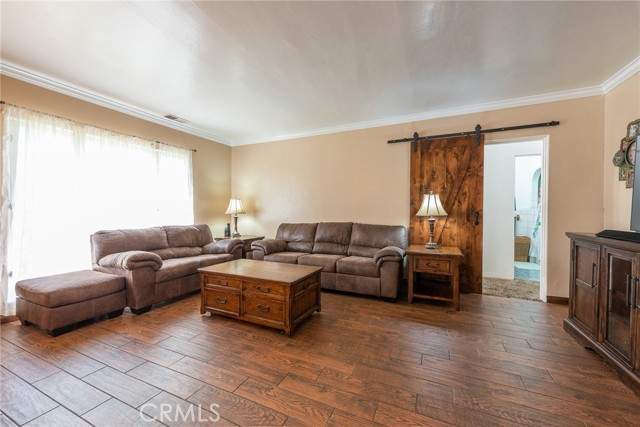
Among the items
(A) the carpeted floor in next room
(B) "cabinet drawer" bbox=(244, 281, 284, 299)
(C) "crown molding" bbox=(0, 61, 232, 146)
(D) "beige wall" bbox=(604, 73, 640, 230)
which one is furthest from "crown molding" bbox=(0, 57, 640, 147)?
(B) "cabinet drawer" bbox=(244, 281, 284, 299)

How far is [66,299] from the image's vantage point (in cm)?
235

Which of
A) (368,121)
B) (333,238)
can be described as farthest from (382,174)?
(333,238)

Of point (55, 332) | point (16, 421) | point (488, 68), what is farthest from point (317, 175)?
point (16, 421)

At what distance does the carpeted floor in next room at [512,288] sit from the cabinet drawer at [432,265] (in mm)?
1077

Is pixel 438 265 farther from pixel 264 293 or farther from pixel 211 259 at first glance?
pixel 211 259

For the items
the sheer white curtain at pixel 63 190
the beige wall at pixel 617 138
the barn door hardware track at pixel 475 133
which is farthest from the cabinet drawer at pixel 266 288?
the beige wall at pixel 617 138

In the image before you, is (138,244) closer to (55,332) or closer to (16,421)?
(55,332)

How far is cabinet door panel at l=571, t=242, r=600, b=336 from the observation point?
2.04m

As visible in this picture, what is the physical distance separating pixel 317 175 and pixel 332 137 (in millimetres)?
712

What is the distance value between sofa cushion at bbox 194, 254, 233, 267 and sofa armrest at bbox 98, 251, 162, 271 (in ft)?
1.99

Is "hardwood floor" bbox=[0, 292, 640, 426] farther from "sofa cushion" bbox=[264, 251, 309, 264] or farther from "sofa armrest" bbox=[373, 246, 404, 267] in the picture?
"sofa cushion" bbox=[264, 251, 309, 264]

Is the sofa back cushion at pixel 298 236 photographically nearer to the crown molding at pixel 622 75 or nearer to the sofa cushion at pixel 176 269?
the sofa cushion at pixel 176 269

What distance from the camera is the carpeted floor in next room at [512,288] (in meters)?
3.49

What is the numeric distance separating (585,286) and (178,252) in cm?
464
